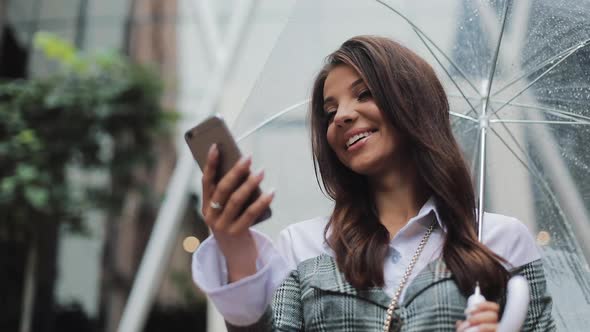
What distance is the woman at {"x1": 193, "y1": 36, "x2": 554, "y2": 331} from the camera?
1725mm

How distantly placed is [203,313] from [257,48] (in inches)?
145

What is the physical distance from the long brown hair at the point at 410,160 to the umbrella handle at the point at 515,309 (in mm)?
110

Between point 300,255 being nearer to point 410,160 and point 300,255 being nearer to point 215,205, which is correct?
point 410,160

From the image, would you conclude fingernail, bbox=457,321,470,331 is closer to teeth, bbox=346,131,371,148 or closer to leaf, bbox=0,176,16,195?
teeth, bbox=346,131,371,148

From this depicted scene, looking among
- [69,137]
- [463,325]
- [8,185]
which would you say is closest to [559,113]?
[463,325]

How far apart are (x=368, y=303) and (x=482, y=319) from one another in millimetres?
283

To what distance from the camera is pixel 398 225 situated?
1956 mm

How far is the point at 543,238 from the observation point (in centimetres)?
233

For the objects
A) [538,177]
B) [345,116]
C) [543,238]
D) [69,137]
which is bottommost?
[69,137]

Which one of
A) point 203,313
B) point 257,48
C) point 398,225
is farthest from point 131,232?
point 398,225

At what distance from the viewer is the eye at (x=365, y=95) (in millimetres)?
1911

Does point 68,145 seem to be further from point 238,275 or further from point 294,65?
point 238,275

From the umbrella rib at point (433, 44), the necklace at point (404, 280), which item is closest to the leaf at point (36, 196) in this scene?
the umbrella rib at point (433, 44)

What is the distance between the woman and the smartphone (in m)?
0.16
